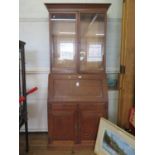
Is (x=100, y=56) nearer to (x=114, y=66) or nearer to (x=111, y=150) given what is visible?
(x=114, y=66)

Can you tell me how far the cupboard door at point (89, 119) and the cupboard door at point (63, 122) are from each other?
93 mm

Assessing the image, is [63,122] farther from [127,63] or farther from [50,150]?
[127,63]

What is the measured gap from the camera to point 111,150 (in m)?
2.34

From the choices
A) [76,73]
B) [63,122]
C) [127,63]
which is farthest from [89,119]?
[127,63]

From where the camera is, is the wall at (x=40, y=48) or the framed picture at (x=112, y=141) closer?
the framed picture at (x=112, y=141)

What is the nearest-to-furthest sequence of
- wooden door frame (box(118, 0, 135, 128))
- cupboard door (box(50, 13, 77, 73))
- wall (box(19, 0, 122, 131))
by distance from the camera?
1. wooden door frame (box(118, 0, 135, 128))
2. cupboard door (box(50, 13, 77, 73))
3. wall (box(19, 0, 122, 131))

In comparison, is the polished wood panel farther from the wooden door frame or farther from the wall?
the wooden door frame

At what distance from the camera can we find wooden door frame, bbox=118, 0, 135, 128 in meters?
2.53

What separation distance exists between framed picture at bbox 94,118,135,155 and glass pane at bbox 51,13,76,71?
92 centimetres

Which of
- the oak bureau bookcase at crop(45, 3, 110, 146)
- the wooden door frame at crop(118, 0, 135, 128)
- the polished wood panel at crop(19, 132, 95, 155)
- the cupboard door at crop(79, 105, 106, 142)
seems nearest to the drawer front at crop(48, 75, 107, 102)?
the oak bureau bookcase at crop(45, 3, 110, 146)

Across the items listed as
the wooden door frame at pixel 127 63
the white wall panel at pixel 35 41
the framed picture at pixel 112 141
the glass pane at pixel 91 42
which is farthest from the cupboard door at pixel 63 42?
the framed picture at pixel 112 141

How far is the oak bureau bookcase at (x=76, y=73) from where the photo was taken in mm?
2686

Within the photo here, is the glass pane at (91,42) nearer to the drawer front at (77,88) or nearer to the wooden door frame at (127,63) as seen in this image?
the drawer front at (77,88)
